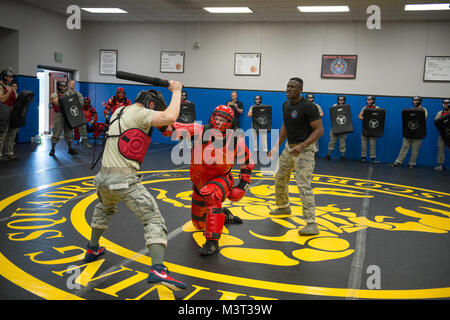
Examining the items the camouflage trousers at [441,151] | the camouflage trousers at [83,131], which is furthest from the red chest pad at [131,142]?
the camouflage trousers at [441,151]

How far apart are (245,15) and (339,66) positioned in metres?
3.85

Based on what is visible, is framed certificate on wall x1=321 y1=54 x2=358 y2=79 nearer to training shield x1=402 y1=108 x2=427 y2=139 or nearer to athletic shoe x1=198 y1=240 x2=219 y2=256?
training shield x1=402 y1=108 x2=427 y2=139

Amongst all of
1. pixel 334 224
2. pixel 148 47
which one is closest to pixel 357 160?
pixel 334 224

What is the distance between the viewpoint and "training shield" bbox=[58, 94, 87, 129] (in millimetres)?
10203

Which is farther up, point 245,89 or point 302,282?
point 245,89

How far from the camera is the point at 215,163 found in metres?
4.22

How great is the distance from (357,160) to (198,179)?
10005 mm

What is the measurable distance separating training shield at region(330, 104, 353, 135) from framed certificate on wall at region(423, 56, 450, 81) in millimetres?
2953

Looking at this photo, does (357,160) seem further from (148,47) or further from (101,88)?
(101,88)

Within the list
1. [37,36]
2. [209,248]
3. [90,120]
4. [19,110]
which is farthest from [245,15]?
[209,248]

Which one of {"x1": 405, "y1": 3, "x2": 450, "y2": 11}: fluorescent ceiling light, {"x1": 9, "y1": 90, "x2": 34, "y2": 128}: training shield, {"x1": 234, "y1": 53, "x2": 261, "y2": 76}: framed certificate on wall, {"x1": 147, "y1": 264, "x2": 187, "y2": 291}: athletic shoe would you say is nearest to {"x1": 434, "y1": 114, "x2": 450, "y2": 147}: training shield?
{"x1": 405, "y1": 3, "x2": 450, "y2": 11}: fluorescent ceiling light

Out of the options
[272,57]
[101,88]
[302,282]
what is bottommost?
[302,282]

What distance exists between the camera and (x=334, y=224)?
520 cm
